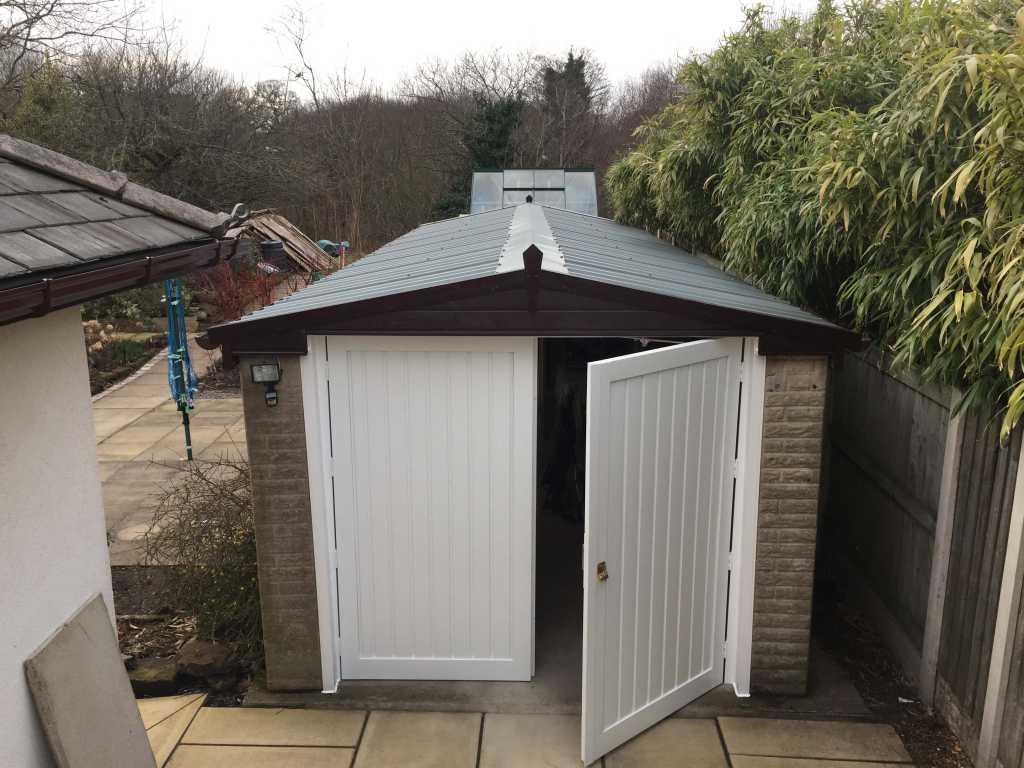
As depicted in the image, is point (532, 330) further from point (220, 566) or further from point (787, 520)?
point (220, 566)

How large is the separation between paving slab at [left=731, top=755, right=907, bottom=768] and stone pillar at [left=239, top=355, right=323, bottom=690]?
2.40 meters

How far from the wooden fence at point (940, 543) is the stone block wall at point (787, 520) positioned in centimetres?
67

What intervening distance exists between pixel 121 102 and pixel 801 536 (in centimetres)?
1711

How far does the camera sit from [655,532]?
14.0 ft

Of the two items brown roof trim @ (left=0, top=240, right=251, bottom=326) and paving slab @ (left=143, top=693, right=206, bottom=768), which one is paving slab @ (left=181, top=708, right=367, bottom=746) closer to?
paving slab @ (left=143, top=693, right=206, bottom=768)

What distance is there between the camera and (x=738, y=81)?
634 cm

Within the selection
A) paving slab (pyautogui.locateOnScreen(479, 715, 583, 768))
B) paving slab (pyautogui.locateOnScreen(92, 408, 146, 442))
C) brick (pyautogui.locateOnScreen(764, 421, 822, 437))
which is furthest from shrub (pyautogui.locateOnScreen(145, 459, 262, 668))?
paving slab (pyautogui.locateOnScreen(92, 408, 146, 442))

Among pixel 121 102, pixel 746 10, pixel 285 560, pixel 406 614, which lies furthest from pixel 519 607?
pixel 121 102

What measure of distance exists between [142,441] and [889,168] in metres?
9.06

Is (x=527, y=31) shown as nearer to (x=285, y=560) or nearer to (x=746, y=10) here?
(x=746, y=10)

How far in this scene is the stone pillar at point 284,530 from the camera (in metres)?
4.39

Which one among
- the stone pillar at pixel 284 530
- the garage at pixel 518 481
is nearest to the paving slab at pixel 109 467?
the stone pillar at pixel 284 530

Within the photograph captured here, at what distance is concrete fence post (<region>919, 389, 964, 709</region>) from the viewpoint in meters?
4.26

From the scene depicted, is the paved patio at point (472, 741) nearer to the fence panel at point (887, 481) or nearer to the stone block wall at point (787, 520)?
the stone block wall at point (787, 520)
